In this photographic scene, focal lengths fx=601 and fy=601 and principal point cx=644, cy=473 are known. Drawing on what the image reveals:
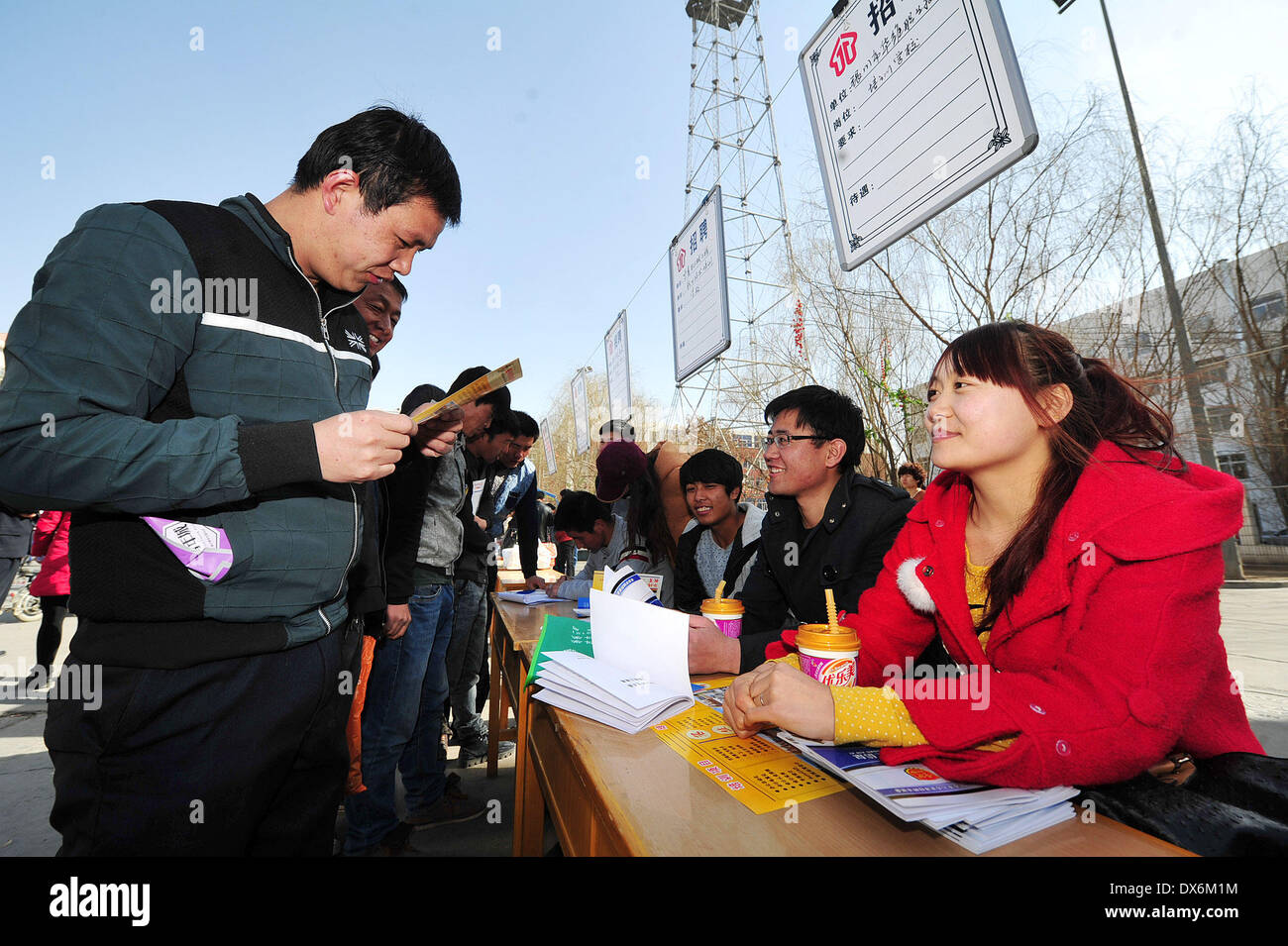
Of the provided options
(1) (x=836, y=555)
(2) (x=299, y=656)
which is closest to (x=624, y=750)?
(2) (x=299, y=656)

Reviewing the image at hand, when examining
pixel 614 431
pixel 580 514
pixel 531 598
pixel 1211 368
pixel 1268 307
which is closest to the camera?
pixel 531 598

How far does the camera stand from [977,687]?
951mm

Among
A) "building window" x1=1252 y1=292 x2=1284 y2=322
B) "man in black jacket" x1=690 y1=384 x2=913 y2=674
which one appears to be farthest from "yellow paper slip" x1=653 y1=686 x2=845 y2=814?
"building window" x1=1252 y1=292 x2=1284 y2=322

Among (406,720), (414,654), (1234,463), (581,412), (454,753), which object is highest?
(581,412)

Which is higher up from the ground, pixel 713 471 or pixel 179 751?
pixel 713 471

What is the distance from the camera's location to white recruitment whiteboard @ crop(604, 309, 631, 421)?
5.96 m

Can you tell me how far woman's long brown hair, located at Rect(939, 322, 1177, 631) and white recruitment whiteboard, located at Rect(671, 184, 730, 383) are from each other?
2393 millimetres

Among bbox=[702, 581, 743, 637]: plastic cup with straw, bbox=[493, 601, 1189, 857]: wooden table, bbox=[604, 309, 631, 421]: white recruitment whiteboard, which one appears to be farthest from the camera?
bbox=[604, 309, 631, 421]: white recruitment whiteboard

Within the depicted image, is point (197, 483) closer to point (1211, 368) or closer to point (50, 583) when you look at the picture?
point (50, 583)

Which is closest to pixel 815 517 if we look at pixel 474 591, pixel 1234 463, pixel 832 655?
pixel 832 655

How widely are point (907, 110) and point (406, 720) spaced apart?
300 centimetres

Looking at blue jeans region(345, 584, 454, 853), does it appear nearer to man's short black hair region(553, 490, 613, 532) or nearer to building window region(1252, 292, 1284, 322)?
man's short black hair region(553, 490, 613, 532)

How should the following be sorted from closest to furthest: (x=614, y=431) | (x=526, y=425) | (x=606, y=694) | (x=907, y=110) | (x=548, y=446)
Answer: (x=606, y=694) → (x=907, y=110) → (x=526, y=425) → (x=614, y=431) → (x=548, y=446)

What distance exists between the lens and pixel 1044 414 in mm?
1215
